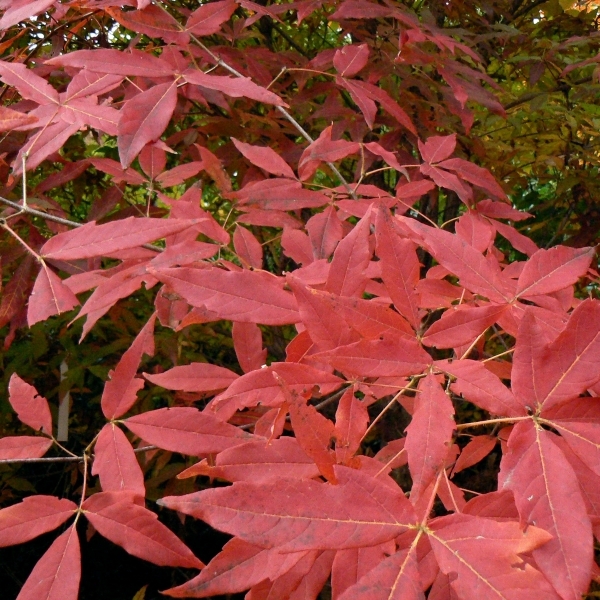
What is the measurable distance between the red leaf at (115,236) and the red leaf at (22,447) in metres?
0.19

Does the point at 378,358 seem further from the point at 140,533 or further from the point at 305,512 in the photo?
the point at 140,533

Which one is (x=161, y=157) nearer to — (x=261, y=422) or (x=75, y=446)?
(x=261, y=422)

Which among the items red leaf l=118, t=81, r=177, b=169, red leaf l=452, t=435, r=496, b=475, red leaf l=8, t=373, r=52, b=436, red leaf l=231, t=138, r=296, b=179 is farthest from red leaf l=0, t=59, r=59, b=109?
red leaf l=452, t=435, r=496, b=475

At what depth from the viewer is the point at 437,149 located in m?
1.04

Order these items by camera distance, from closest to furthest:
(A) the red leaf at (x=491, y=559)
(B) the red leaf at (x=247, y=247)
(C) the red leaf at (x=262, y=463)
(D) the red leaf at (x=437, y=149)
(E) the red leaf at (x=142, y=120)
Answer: (A) the red leaf at (x=491, y=559)
(C) the red leaf at (x=262, y=463)
(E) the red leaf at (x=142, y=120)
(B) the red leaf at (x=247, y=247)
(D) the red leaf at (x=437, y=149)

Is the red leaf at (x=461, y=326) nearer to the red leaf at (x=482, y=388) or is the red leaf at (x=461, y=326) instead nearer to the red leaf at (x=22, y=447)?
the red leaf at (x=482, y=388)

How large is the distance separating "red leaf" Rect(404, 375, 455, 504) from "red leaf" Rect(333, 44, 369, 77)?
0.73 m

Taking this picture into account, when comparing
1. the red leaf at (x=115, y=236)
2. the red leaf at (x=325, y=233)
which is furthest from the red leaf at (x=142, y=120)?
the red leaf at (x=325, y=233)

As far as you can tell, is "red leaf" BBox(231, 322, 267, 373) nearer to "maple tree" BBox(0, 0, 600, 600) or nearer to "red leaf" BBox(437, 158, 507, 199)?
"maple tree" BBox(0, 0, 600, 600)

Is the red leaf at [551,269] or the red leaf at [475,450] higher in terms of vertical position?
the red leaf at [551,269]

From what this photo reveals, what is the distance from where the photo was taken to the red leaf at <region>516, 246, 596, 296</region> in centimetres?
59

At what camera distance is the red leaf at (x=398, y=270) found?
1.73ft

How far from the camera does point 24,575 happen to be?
1.94 m

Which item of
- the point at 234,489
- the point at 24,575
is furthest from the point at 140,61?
the point at 24,575
